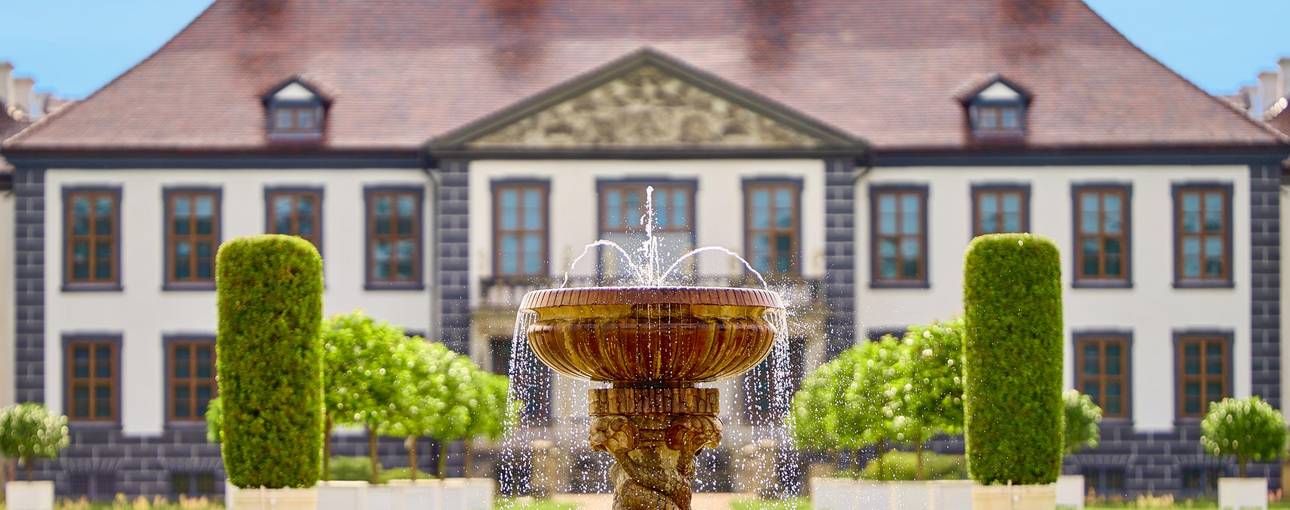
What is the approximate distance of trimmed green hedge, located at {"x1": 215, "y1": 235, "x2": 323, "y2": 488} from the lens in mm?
25016

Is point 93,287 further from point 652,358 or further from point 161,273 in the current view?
point 652,358

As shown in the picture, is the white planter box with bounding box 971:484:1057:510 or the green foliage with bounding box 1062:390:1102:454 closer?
the white planter box with bounding box 971:484:1057:510

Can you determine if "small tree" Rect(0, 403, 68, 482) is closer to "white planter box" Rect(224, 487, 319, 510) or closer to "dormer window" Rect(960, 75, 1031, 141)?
"white planter box" Rect(224, 487, 319, 510)

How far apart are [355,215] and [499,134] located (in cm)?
310

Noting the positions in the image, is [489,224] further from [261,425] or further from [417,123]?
[261,425]

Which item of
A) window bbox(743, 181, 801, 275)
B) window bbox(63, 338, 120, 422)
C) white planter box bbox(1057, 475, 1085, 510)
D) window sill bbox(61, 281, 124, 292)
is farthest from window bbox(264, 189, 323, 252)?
white planter box bbox(1057, 475, 1085, 510)

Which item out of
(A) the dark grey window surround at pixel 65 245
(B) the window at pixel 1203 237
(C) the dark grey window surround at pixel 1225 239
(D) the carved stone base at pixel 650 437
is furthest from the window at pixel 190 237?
(D) the carved stone base at pixel 650 437

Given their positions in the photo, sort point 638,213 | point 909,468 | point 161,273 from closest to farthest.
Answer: point 909,468, point 638,213, point 161,273

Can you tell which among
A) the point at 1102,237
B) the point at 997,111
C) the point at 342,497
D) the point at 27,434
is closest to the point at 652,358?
the point at 342,497

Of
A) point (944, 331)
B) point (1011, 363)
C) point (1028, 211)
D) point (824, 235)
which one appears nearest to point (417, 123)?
point (824, 235)

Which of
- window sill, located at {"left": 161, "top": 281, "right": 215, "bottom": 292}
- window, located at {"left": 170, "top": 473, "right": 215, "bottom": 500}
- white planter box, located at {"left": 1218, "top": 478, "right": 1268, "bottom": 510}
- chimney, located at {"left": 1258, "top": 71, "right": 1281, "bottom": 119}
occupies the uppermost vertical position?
chimney, located at {"left": 1258, "top": 71, "right": 1281, "bottom": 119}

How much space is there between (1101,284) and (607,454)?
31.3 feet

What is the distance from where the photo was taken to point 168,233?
38656 millimetres

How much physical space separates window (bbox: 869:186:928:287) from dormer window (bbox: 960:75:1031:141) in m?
1.68
